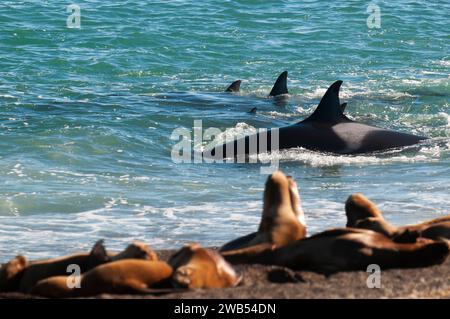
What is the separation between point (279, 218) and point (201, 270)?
2.99ft

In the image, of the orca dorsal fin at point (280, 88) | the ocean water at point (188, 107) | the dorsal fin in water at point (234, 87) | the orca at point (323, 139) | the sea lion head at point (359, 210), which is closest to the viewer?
the sea lion head at point (359, 210)

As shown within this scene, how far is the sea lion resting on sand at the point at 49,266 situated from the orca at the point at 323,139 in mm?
7112

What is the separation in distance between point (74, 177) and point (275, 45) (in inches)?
519

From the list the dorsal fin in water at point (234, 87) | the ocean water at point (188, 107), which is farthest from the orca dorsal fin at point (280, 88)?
the dorsal fin in water at point (234, 87)

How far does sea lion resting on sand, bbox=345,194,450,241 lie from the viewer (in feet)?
23.0

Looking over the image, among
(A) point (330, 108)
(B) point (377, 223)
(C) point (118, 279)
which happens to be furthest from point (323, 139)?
→ (C) point (118, 279)

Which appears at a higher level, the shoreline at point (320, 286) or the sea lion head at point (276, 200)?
the sea lion head at point (276, 200)

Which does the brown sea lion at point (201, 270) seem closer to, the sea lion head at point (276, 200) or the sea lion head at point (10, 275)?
the sea lion head at point (276, 200)

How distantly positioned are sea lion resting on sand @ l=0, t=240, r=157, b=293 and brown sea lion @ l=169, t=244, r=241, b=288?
0.79 ft

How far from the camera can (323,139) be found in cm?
1370

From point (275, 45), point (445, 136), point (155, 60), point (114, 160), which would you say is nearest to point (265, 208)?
point (114, 160)

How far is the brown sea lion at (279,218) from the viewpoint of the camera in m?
6.73

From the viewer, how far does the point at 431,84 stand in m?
20.6

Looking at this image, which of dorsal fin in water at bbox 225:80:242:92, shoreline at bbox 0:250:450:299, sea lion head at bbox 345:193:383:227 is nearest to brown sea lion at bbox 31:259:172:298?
shoreline at bbox 0:250:450:299
